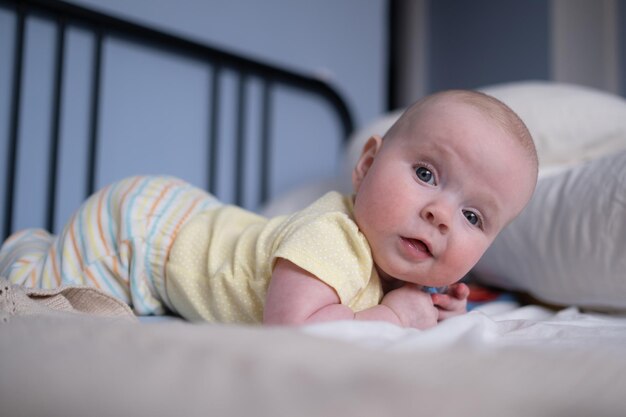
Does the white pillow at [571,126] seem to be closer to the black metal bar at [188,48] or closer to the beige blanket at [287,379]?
the black metal bar at [188,48]

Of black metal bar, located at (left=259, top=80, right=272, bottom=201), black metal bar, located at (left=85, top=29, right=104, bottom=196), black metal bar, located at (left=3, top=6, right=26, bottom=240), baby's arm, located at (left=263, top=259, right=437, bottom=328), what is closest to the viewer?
baby's arm, located at (left=263, top=259, right=437, bottom=328)

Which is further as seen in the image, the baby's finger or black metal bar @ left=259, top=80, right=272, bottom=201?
black metal bar @ left=259, top=80, right=272, bottom=201

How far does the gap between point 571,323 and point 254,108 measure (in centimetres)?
111

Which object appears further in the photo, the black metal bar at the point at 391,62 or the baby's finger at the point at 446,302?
the black metal bar at the point at 391,62

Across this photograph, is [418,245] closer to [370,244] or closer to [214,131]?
[370,244]

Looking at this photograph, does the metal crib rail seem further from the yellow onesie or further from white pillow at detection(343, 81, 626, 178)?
white pillow at detection(343, 81, 626, 178)

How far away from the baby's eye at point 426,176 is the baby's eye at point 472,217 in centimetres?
6

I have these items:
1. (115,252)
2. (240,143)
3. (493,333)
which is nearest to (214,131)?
(240,143)

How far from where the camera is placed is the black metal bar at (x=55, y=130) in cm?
119

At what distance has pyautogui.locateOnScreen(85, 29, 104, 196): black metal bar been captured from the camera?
125 cm

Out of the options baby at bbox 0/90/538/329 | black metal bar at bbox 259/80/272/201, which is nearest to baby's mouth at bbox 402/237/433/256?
baby at bbox 0/90/538/329

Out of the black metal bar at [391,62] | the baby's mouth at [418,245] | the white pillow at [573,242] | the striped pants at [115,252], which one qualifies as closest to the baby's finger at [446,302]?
the baby's mouth at [418,245]

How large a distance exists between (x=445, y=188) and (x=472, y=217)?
6 centimetres

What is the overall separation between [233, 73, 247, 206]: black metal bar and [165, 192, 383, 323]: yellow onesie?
599 mm
